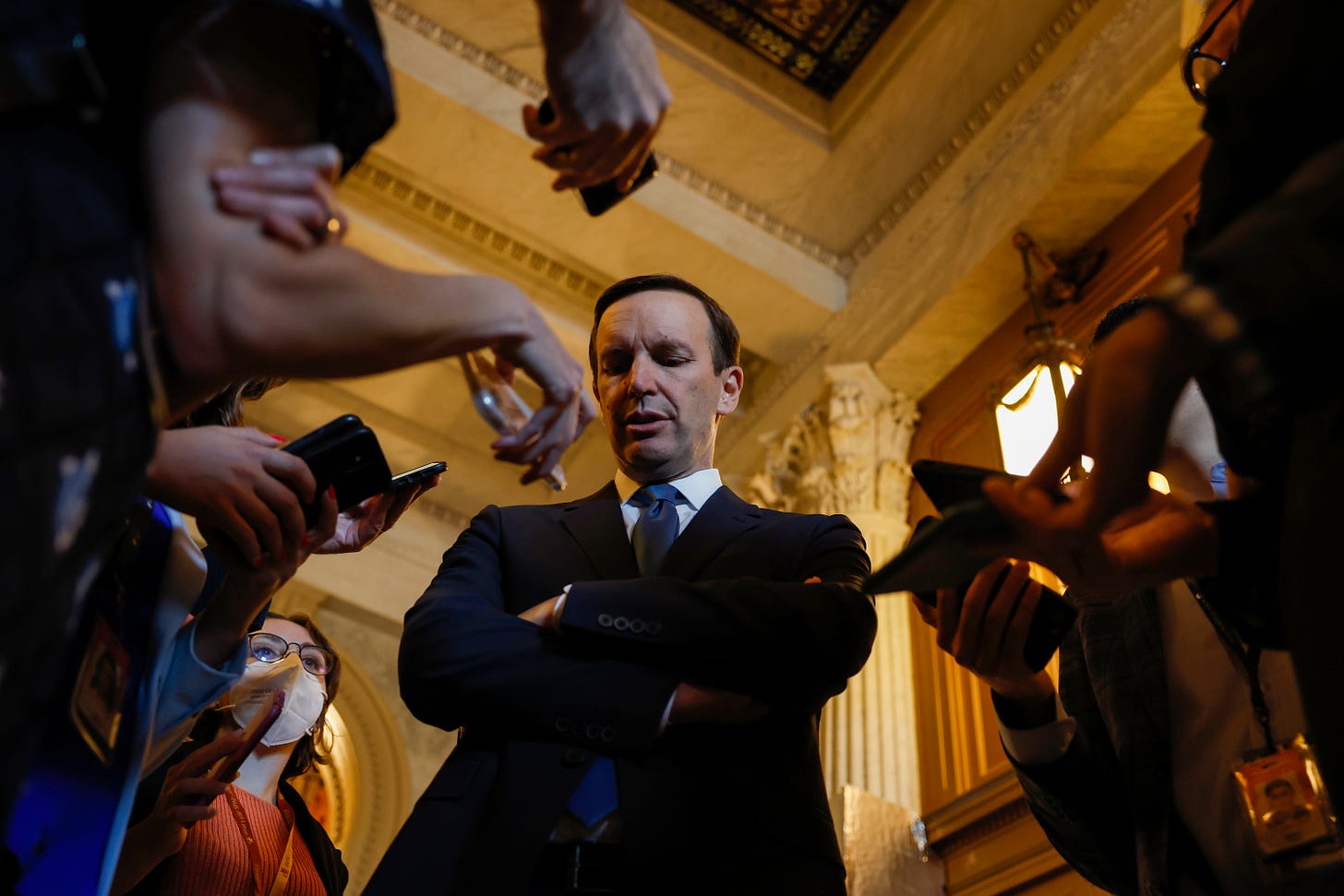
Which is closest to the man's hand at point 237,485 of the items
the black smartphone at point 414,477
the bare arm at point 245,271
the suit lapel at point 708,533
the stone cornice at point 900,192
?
the black smartphone at point 414,477

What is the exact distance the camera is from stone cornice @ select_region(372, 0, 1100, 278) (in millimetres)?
6047

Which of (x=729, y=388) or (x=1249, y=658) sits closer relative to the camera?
(x=1249, y=658)

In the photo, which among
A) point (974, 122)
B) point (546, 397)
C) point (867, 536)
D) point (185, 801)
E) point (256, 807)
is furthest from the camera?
point (974, 122)

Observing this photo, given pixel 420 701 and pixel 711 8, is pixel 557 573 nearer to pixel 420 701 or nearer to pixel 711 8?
pixel 420 701

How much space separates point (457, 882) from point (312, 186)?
2.77 feet

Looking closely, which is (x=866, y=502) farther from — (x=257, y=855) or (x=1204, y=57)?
(x=1204, y=57)

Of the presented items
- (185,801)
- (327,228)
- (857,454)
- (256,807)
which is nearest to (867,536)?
(857,454)

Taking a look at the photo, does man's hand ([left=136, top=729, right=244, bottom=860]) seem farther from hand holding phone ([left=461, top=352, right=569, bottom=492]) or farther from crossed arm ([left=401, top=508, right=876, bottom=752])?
hand holding phone ([left=461, top=352, right=569, bottom=492])

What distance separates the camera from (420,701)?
155cm

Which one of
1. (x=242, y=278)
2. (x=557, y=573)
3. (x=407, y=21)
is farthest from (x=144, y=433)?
(x=407, y=21)

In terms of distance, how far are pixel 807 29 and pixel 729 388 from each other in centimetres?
518

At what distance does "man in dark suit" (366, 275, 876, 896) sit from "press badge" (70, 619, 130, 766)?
1.15 ft

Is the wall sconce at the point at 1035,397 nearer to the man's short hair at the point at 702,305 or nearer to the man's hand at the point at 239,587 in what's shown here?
the man's short hair at the point at 702,305

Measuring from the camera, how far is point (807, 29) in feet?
22.0
